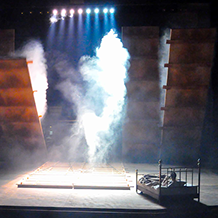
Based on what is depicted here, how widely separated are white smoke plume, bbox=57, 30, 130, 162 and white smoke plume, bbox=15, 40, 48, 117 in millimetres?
1886

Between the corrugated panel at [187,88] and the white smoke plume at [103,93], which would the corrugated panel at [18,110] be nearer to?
the white smoke plume at [103,93]

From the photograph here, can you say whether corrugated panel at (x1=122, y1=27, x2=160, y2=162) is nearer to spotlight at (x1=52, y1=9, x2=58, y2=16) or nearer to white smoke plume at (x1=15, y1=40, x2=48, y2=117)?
spotlight at (x1=52, y1=9, x2=58, y2=16)

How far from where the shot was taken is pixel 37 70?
9914 millimetres

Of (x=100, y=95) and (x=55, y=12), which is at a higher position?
(x=55, y=12)

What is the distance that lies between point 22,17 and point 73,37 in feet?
7.56

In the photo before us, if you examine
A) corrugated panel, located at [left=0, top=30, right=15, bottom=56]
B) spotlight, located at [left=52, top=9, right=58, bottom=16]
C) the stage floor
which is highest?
spotlight, located at [left=52, top=9, right=58, bottom=16]

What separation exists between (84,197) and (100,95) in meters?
5.81

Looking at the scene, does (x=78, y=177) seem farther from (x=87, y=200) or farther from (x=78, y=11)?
(x=78, y=11)

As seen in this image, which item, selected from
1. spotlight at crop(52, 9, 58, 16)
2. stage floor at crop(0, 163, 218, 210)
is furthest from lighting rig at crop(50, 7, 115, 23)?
stage floor at crop(0, 163, 218, 210)

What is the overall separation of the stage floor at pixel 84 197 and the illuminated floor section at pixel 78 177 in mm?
184

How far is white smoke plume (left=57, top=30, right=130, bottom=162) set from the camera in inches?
418

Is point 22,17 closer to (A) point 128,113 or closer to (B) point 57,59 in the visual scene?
(B) point 57,59

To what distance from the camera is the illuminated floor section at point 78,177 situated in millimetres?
7586

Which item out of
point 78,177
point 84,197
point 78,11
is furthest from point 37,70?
point 84,197
